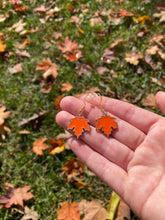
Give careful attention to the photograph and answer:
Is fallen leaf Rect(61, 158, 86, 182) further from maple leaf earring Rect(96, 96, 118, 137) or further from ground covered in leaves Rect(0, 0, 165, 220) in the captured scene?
maple leaf earring Rect(96, 96, 118, 137)

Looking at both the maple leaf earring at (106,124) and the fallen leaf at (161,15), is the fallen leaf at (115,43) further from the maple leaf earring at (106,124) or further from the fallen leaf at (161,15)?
the maple leaf earring at (106,124)

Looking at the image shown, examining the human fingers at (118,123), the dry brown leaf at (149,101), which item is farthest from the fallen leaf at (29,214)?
the dry brown leaf at (149,101)

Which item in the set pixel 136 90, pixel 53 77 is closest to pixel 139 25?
pixel 136 90

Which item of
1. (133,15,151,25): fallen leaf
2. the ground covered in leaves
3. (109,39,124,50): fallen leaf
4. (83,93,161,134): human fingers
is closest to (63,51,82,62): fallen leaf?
the ground covered in leaves

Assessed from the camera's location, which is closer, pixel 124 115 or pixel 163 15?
pixel 124 115

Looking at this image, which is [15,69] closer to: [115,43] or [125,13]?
[115,43]

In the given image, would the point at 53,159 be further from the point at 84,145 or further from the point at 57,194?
the point at 84,145
